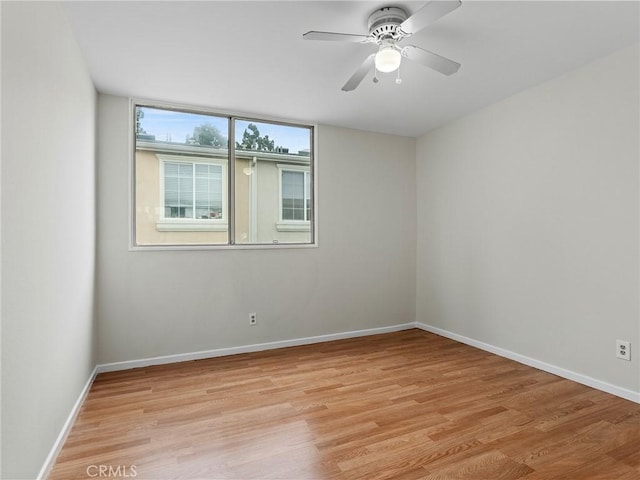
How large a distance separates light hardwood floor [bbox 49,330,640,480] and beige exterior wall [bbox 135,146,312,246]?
4.01 feet

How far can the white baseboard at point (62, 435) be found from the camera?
1.68 meters

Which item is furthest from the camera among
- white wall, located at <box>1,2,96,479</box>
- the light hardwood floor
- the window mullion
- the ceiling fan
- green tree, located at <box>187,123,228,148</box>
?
the window mullion

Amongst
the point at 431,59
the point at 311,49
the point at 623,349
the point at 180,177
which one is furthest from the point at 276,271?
the point at 623,349

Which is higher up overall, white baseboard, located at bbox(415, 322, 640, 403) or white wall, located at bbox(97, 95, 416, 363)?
white wall, located at bbox(97, 95, 416, 363)

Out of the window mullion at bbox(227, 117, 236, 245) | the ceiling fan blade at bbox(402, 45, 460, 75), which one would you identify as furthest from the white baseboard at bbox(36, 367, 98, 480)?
the ceiling fan blade at bbox(402, 45, 460, 75)

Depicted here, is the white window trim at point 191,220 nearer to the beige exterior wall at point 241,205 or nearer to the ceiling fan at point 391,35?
the beige exterior wall at point 241,205

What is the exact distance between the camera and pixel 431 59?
2.24 meters

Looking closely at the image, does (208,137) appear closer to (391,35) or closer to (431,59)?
(391,35)

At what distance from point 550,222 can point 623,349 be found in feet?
3.45

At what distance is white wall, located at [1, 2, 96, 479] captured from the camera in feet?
4.42

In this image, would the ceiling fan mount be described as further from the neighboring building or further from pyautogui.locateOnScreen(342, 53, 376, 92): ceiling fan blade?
the neighboring building

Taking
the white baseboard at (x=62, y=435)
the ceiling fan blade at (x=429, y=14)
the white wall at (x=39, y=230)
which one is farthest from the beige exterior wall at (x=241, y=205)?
the ceiling fan blade at (x=429, y=14)

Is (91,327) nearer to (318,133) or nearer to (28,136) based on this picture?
(28,136)

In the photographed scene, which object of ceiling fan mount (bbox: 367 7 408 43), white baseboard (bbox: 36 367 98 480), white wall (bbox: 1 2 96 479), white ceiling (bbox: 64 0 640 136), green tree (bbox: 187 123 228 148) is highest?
white ceiling (bbox: 64 0 640 136)
